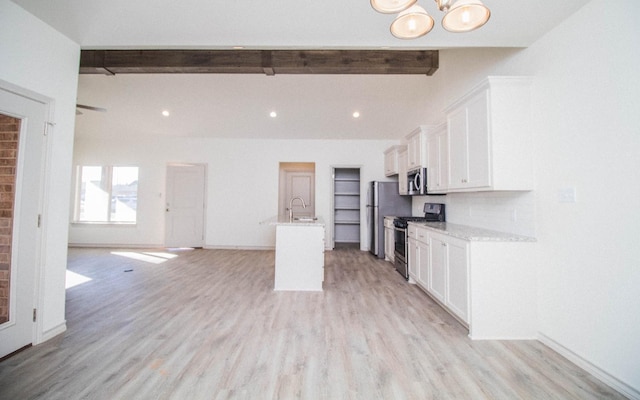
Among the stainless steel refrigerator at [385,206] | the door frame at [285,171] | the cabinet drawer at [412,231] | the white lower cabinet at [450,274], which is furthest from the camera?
the door frame at [285,171]

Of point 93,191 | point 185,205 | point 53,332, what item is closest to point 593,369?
point 53,332

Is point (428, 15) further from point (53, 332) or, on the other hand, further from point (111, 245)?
point (111, 245)

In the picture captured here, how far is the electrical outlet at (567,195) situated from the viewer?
202 cm

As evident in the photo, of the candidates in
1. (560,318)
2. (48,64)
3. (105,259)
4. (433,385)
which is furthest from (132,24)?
(105,259)

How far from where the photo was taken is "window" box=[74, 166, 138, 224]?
6.70 metres

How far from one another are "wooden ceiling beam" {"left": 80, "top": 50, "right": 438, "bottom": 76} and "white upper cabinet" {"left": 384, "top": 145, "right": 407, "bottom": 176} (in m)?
1.70

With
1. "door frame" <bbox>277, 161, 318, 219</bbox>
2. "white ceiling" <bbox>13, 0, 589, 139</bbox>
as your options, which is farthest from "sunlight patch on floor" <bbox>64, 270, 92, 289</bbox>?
"door frame" <bbox>277, 161, 318, 219</bbox>

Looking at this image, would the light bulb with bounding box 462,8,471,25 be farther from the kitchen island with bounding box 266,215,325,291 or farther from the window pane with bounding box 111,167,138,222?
the window pane with bounding box 111,167,138,222

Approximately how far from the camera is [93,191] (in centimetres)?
673

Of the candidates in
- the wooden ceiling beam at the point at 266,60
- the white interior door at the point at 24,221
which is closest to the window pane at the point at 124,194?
the wooden ceiling beam at the point at 266,60

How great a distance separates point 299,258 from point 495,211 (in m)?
2.43

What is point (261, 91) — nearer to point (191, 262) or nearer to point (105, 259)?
point (191, 262)

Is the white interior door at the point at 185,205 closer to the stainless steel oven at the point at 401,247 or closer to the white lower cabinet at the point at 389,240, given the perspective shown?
the white lower cabinet at the point at 389,240

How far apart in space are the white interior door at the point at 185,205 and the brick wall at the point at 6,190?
4.67 m
